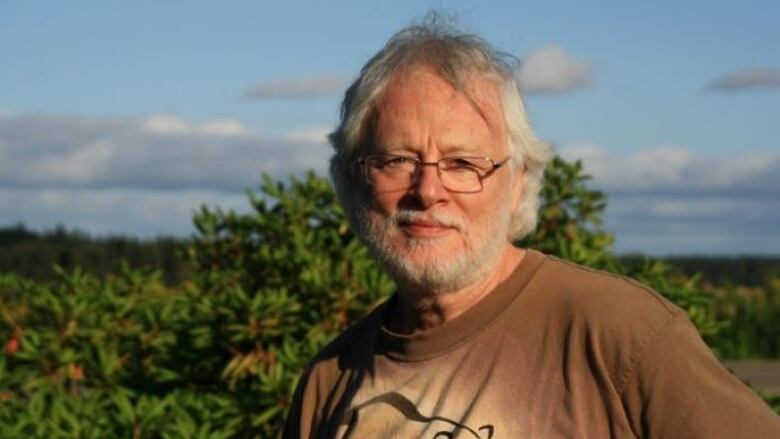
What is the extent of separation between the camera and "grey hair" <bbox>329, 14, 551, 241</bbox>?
10.9ft

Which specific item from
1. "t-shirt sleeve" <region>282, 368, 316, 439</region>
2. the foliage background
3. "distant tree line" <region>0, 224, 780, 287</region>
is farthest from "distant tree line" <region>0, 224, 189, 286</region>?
"t-shirt sleeve" <region>282, 368, 316, 439</region>

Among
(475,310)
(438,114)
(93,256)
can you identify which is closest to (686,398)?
(475,310)

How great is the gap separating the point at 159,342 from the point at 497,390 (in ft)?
12.9

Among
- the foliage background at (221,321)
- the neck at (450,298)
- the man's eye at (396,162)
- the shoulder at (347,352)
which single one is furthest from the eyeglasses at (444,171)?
the foliage background at (221,321)

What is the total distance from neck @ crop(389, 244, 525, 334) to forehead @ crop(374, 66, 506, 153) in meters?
0.25

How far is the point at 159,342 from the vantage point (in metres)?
6.82

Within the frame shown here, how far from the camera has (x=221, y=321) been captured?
246 inches

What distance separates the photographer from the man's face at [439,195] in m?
3.24

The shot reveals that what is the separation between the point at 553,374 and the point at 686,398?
287 mm

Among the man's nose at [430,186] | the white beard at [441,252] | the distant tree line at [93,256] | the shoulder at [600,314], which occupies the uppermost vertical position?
the man's nose at [430,186]

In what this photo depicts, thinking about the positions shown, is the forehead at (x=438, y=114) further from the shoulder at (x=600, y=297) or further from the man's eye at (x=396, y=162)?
the shoulder at (x=600, y=297)

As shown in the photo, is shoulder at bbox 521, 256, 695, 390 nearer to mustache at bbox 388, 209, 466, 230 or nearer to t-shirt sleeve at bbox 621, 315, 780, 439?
t-shirt sleeve at bbox 621, 315, 780, 439

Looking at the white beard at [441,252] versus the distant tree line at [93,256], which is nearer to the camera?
the white beard at [441,252]

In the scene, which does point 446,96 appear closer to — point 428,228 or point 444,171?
point 444,171
